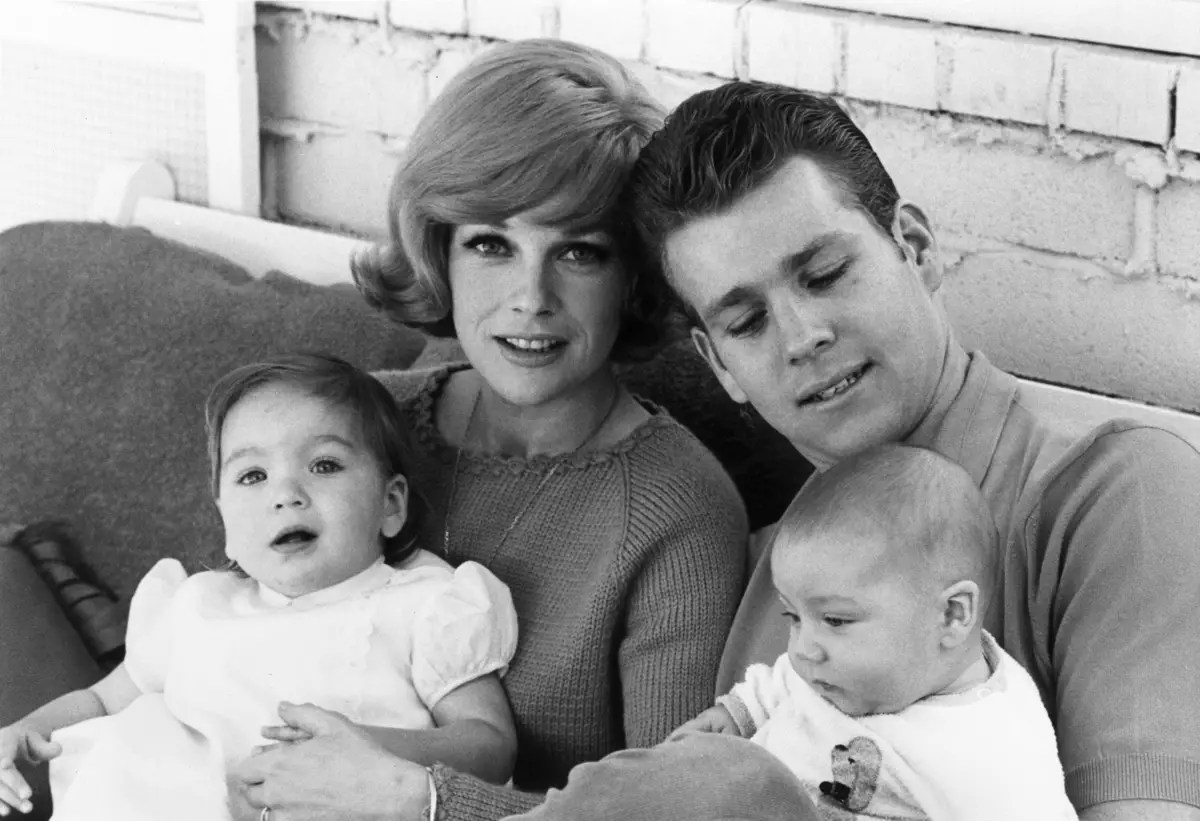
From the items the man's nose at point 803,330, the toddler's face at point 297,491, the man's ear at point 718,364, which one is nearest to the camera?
the man's nose at point 803,330

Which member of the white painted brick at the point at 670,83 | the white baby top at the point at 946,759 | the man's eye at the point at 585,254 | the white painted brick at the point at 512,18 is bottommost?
the white baby top at the point at 946,759

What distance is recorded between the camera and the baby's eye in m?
1.74

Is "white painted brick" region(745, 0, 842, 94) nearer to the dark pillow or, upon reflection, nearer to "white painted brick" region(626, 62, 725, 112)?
"white painted brick" region(626, 62, 725, 112)

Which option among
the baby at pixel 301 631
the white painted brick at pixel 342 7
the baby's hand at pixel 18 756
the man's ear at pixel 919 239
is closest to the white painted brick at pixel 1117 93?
the man's ear at pixel 919 239

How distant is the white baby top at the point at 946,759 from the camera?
1.28 m

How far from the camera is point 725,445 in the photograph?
77.2 inches

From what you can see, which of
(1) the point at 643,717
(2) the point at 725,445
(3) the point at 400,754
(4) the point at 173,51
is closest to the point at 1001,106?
(2) the point at 725,445

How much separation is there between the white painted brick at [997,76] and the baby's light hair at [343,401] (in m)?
0.79

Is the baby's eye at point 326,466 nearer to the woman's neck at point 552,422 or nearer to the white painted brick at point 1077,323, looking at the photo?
the woman's neck at point 552,422

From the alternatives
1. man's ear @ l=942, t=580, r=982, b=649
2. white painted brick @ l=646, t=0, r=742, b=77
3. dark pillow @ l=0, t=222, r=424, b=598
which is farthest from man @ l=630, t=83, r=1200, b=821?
dark pillow @ l=0, t=222, r=424, b=598

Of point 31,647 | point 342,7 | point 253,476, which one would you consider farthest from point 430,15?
point 31,647

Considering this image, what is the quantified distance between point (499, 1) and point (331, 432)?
0.90m

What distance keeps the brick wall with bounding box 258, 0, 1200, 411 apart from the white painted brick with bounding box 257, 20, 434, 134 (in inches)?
12.0

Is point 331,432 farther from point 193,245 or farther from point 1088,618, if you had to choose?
point 193,245
